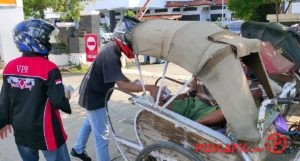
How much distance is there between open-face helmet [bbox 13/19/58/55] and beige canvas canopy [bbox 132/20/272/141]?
78cm

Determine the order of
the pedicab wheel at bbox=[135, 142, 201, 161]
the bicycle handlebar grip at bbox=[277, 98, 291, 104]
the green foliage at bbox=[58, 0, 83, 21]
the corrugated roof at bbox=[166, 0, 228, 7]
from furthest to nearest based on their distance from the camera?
the corrugated roof at bbox=[166, 0, 228, 7]
the green foliage at bbox=[58, 0, 83, 21]
the bicycle handlebar grip at bbox=[277, 98, 291, 104]
the pedicab wheel at bbox=[135, 142, 201, 161]

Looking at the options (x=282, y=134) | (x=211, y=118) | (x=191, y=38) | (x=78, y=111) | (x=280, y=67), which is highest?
(x=191, y=38)

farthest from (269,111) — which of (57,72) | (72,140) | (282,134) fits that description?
(72,140)

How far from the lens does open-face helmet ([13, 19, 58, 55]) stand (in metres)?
2.93

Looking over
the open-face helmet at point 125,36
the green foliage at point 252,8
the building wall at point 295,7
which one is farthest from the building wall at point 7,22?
the open-face helmet at point 125,36

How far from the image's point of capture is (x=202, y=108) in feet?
11.8

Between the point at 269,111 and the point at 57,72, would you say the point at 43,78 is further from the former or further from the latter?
the point at 269,111

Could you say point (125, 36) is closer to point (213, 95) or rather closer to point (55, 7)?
point (213, 95)

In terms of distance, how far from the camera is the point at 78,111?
6.90m

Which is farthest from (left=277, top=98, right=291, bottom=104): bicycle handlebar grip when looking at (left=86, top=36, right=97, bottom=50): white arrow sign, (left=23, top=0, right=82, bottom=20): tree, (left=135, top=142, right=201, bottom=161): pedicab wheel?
(left=23, top=0, right=82, bottom=20): tree

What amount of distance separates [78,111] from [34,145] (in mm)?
3867

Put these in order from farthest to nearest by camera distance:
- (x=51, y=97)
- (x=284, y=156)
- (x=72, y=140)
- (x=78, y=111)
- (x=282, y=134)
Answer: (x=78, y=111) < (x=72, y=140) < (x=284, y=156) < (x=282, y=134) < (x=51, y=97)

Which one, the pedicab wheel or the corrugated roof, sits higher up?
the corrugated roof

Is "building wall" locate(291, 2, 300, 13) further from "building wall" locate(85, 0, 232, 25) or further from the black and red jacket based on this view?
"building wall" locate(85, 0, 232, 25)
